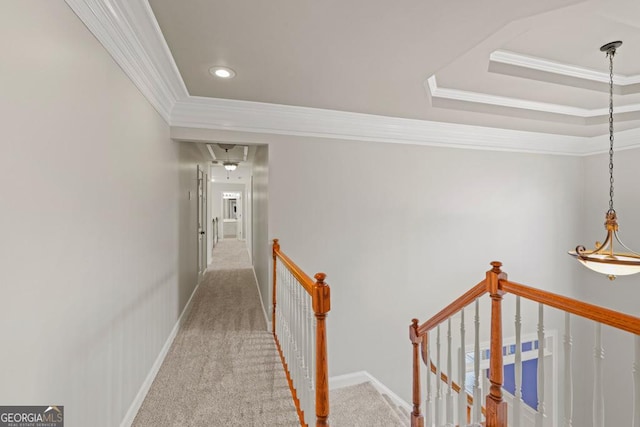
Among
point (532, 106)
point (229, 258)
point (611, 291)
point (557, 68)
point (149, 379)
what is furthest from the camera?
point (229, 258)

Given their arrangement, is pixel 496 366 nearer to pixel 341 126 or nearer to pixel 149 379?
pixel 149 379

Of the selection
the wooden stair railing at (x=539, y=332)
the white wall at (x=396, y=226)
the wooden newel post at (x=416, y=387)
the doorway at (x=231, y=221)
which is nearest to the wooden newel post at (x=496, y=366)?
the wooden stair railing at (x=539, y=332)

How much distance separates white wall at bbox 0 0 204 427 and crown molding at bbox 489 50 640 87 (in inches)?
111

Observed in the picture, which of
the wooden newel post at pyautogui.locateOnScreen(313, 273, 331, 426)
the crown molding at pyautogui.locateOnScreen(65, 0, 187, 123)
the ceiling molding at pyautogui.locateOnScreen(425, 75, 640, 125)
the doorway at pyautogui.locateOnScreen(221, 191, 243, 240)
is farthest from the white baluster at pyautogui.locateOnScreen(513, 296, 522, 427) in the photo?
the doorway at pyautogui.locateOnScreen(221, 191, 243, 240)

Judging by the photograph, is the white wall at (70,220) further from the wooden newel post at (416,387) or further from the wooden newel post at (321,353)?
the wooden newel post at (416,387)

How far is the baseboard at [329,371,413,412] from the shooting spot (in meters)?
3.41

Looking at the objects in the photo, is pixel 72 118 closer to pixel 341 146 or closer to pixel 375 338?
pixel 341 146

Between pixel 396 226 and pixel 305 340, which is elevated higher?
pixel 396 226

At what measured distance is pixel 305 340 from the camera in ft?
6.00

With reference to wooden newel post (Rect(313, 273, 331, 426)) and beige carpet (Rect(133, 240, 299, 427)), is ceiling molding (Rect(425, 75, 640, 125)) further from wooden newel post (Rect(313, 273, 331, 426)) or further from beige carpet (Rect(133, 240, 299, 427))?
beige carpet (Rect(133, 240, 299, 427))

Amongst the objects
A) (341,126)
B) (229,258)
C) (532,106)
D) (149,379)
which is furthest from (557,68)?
(229,258)

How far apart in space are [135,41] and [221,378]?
8.09ft

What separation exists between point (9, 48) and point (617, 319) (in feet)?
7.52

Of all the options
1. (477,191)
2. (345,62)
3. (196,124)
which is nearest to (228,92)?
(196,124)
